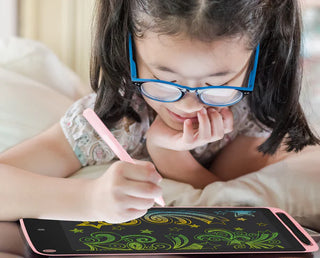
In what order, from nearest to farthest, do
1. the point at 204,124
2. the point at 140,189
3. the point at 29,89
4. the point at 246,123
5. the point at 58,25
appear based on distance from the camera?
the point at 140,189
the point at 204,124
the point at 246,123
the point at 29,89
the point at 58,25

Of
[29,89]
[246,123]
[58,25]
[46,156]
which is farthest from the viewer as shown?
[58,25]

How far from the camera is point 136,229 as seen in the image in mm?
750

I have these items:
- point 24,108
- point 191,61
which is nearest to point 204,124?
point 191,61

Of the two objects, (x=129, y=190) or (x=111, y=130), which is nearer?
(x=129, y=190)

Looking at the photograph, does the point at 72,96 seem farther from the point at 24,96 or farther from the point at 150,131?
the point at 150,131

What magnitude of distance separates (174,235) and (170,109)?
0.23 m

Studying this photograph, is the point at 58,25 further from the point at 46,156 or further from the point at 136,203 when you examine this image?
the point at 136,203

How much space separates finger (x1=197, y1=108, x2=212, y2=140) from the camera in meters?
0.85

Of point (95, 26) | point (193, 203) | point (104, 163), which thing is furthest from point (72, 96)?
point (193, 203)

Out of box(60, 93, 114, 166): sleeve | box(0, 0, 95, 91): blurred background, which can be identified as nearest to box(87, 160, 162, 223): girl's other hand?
box(60, 93, 114, 166): sleeve

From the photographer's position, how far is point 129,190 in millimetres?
647

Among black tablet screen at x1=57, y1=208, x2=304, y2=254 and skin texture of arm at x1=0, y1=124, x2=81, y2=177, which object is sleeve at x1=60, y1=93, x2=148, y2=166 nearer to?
skin texture of arm at x1=0, y1=124, x2=81, y2=177

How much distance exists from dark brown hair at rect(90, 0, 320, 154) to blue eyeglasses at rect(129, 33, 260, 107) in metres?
0.05

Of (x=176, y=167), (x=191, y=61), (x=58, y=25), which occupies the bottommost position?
(x=176, y=167)
